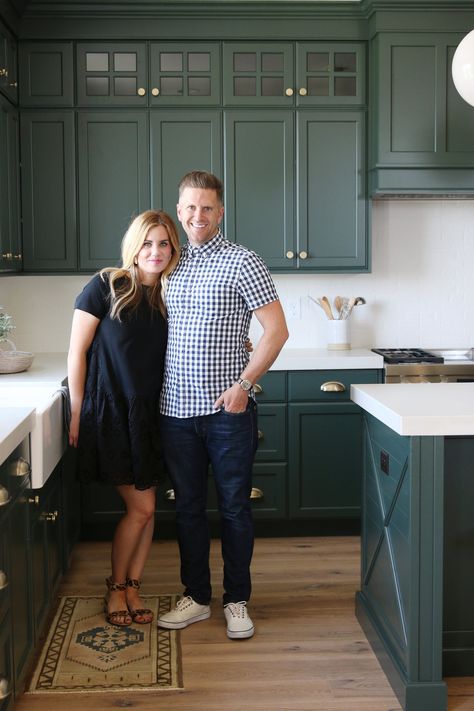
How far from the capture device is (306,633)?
3125 millimetres

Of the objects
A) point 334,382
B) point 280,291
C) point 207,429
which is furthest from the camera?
point 280,291

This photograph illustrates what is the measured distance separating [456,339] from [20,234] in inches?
95.0

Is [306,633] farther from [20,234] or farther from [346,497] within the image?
[20,234]

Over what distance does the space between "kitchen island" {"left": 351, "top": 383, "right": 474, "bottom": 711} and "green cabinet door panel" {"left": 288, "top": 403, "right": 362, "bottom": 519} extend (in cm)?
130

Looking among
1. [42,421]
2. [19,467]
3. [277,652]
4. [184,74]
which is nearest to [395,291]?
[184,74]

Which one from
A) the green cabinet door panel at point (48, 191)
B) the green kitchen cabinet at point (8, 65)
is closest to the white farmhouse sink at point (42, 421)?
the green cabinet door panel at point (48, 191)

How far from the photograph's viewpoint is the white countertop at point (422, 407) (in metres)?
2.43

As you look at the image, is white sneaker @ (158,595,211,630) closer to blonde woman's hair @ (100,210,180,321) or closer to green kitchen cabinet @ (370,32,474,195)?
blonde woman's hair @ (100,210,180,321)

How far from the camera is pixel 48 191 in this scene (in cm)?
429

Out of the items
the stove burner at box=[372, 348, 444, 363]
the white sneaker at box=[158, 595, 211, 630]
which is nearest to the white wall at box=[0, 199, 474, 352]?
the stove burner at box=[372, 348, 444, 363]

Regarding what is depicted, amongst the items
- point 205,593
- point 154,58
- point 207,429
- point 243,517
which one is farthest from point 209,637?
point 154,58

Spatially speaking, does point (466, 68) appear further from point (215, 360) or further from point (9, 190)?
point (9, 190)

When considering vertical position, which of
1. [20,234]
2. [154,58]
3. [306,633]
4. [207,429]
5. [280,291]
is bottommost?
[306,633]

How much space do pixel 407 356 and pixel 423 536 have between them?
1.96m
